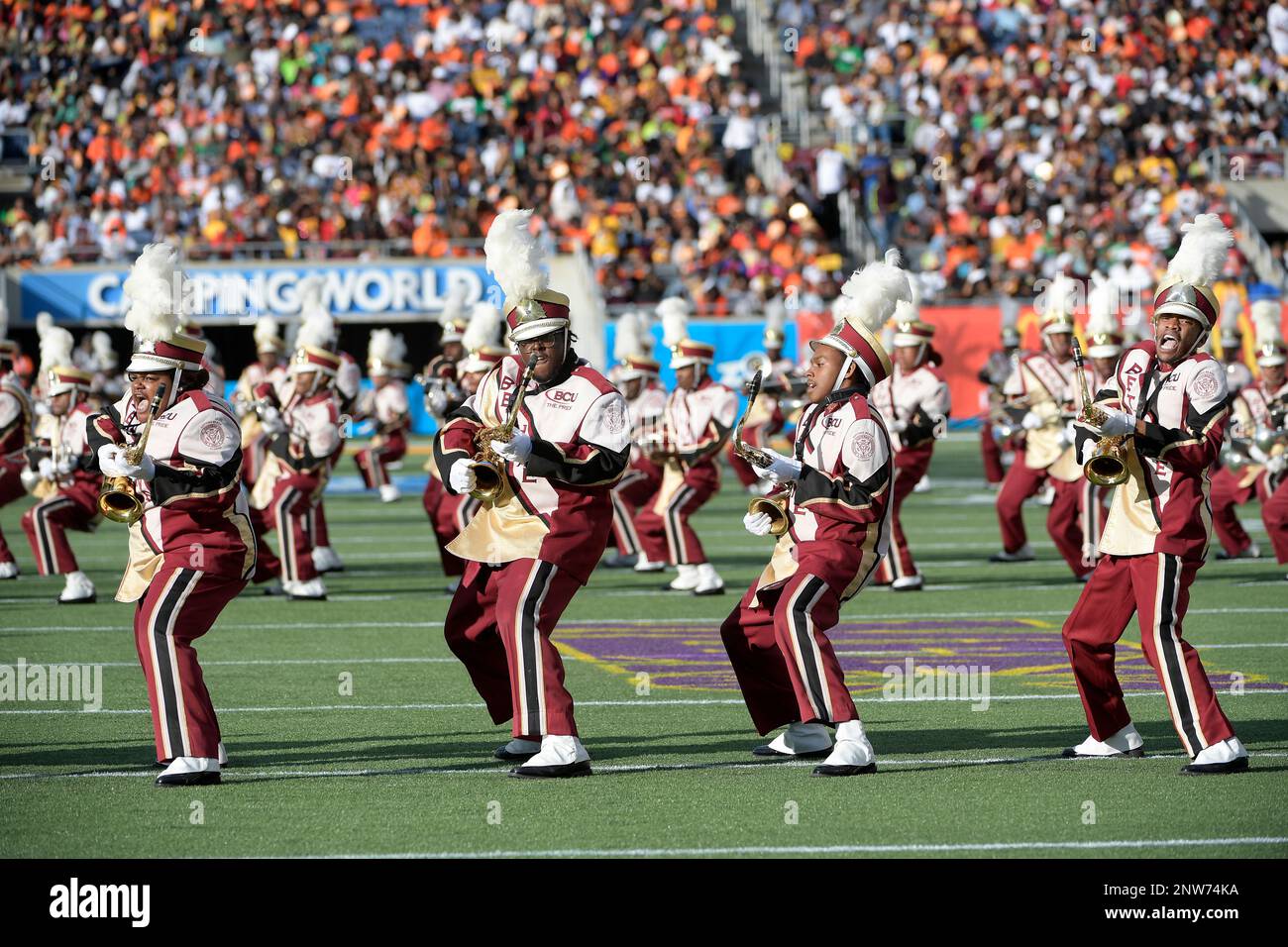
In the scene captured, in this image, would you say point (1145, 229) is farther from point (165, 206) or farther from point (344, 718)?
point (344, 718)

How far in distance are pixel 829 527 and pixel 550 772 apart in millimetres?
1354

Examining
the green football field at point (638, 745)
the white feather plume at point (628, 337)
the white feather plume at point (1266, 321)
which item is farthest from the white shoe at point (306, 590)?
the white feather plume at point (1266, 321)

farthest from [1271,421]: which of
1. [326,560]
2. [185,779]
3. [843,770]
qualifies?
[185,779]

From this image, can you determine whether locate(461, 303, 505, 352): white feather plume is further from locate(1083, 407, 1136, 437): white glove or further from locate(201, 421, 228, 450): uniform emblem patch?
locate(1083, 407, 1136, 437): white glove

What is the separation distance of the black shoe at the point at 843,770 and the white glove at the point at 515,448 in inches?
61.7

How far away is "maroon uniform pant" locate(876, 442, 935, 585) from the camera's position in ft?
45.0

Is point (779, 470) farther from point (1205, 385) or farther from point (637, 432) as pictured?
Result: point (637, 432)

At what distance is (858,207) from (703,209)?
2.29 metres

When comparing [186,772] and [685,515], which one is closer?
[186,772]

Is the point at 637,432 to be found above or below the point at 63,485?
above

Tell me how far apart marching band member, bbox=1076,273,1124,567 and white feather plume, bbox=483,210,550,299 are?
697 centimetres

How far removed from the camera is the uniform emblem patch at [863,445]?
746 cm

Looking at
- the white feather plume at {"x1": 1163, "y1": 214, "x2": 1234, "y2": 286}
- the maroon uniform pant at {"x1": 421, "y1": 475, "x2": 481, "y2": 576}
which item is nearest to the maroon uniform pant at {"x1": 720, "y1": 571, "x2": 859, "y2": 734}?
the white feather plume at {"x1": 1163, "y1": 214, "x2": 1234, "y2": 286}

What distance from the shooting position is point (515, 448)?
7164 millimetres
